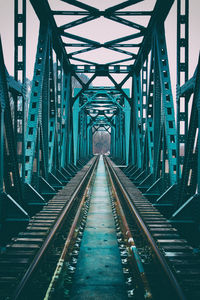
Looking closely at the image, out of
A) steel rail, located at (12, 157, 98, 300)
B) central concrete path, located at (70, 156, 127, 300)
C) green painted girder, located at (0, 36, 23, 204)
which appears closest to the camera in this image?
steel rail, located at (12, 157, 98, 300)

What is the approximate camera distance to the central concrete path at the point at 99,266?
2.83 meters

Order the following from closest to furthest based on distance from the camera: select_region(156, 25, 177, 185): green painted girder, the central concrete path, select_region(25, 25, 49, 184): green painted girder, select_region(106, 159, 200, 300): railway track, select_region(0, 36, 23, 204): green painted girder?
select_region(106, 159, 200, 300): railway track
the central concrete path
select_region(0, 36, 23, 204): green painted girder
select_region(156, 25, 177, 185): green painted girder
select_region(25, 25, 49, 184): green painted girder

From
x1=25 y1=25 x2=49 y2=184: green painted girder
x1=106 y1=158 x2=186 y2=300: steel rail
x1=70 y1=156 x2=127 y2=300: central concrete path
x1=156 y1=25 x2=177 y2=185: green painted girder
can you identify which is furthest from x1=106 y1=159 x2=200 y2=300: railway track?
x1=25 y1=25 x2=49 y2=184: green painted girder

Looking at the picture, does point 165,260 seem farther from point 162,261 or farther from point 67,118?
point 67,118

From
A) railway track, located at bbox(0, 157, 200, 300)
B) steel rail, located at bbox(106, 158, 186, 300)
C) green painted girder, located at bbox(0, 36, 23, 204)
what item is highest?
green painted girder, located at bbox(0, 36, 23, 204)

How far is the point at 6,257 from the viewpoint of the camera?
3146 millimetres

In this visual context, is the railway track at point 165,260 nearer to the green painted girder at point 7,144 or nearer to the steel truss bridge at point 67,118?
the steel truss bridge at point 67,118

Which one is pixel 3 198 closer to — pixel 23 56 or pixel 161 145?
pixel 23 56

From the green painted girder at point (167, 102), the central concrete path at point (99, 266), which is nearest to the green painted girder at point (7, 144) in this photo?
the central concrete path at point (99, 266)

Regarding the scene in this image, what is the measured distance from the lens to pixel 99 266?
3461 mm

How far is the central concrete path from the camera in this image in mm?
2832

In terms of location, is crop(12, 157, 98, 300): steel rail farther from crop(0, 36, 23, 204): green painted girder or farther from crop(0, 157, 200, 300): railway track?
crop(0, 36, 23, 204): green painted girder

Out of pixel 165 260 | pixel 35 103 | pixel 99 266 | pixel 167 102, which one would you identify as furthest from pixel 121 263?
pixel 35 103

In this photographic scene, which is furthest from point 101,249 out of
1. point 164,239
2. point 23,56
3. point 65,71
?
point 65,71
